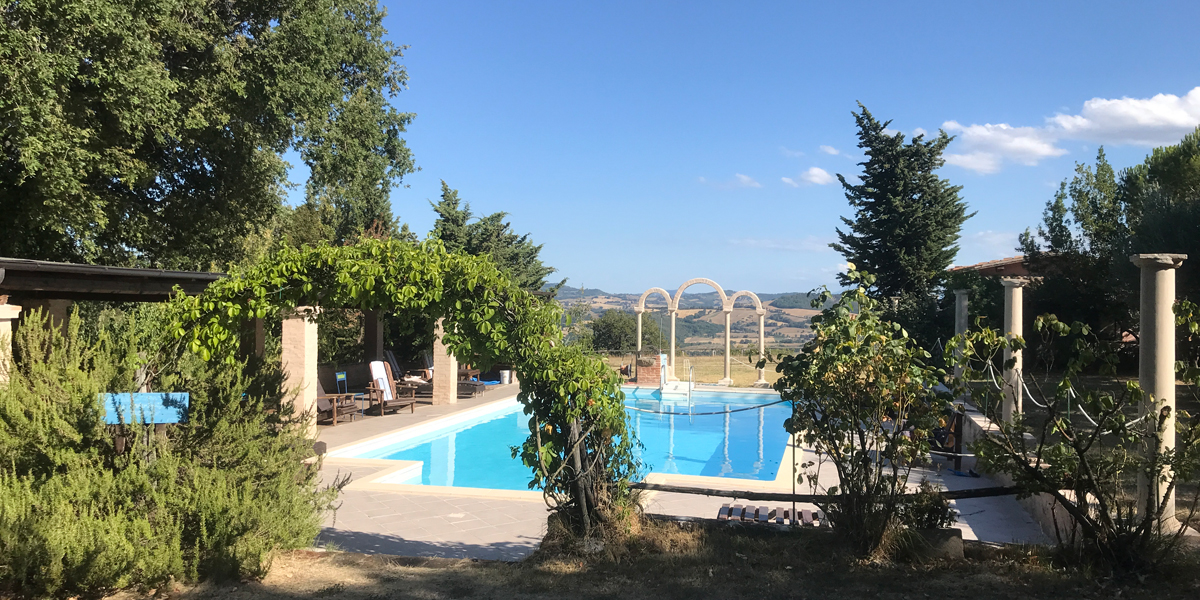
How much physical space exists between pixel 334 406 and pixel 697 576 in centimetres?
942

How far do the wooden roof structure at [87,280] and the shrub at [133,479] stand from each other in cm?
58

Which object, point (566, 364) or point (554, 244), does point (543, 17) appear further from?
point (566, 364)

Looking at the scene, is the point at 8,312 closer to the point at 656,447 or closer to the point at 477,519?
the point at 477,519

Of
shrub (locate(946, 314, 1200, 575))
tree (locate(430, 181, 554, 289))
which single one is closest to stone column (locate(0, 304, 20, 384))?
shrub (locate(946, 314, 1200, 575))

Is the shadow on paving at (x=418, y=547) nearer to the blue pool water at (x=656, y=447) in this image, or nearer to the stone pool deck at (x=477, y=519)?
the stone pool deck at (x=477, y=519)

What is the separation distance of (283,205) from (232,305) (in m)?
11.3

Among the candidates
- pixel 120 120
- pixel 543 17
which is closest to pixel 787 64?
pixel 543 17

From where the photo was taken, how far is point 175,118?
35.4 ft

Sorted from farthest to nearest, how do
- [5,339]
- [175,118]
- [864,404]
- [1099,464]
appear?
[175,118] < [5,339] < [864,404] < [1099,464]

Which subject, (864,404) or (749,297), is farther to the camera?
(749,297)

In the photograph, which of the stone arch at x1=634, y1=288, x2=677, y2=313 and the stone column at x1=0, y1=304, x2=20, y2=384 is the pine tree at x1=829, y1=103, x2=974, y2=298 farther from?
the stone column at x1=0, y1=304, x2=20, y2=384

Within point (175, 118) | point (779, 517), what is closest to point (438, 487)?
point (779, 517)

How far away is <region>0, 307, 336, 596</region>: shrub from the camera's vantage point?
3873mm

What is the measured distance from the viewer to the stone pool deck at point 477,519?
5926 millimetres
